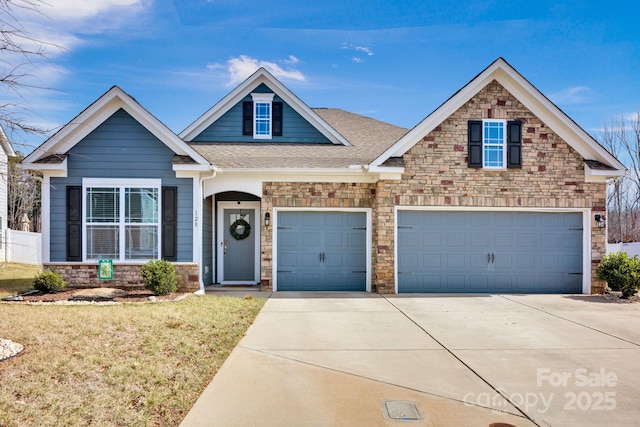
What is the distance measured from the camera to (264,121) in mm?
14859

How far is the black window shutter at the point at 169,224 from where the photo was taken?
38.0ft

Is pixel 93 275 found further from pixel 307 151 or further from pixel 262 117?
pixel 262 117

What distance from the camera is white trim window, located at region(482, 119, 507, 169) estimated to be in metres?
12.1

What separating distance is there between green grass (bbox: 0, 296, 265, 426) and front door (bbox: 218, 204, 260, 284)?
189 inches

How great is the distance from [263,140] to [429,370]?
34.4ft

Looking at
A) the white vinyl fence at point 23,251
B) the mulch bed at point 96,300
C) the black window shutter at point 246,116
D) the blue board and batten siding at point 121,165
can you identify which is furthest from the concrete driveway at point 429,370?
the white vinyl fence at point 23,251

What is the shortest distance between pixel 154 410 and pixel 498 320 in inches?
260

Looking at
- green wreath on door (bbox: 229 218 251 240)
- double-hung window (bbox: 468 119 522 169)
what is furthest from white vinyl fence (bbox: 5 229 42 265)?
double-hung window (bbox: 468 119 522 169)

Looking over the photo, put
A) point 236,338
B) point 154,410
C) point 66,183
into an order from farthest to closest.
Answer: point 66,183, point 236,338, point 154,410

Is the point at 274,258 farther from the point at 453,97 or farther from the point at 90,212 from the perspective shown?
the point at 453,97

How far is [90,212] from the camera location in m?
11.6

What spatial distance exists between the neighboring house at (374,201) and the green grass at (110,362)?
312 cm

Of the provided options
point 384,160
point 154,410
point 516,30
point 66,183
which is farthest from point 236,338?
point 516,30

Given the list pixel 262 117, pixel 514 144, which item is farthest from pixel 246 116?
pixel 514 144
